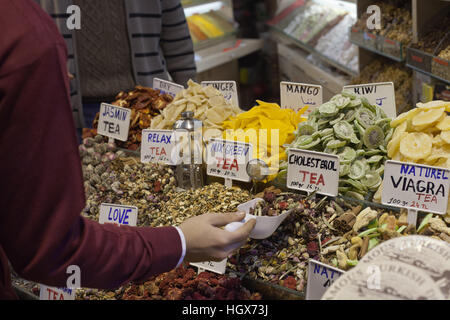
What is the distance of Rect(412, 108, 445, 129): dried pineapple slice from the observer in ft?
5.20

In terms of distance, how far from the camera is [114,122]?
7.53 ft

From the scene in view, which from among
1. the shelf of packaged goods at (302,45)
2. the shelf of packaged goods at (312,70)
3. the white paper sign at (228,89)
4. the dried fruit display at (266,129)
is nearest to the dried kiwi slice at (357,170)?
the dried fruit display at (266,129)

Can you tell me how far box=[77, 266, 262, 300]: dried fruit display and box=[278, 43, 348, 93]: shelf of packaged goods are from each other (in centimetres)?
275

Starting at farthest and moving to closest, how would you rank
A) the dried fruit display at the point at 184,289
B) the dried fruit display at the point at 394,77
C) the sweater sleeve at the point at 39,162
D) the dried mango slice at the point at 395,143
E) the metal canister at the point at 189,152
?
the dried fruit display at the point at 394,77 → the metal canister at the point at 189,152 → the dried mango slice at the point at 395,143 → the dried fruit display at the point at 184,289 → the sweater sleeve at the point at 39,162

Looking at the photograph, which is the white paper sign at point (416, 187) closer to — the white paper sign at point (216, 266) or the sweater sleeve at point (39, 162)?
the white paper sign at point (216, 266)

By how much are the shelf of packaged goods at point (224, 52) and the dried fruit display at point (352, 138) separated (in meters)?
3.21

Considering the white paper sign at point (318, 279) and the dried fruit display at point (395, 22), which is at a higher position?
the dried fruit display at point (395, 22)

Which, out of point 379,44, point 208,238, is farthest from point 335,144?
point 379,44

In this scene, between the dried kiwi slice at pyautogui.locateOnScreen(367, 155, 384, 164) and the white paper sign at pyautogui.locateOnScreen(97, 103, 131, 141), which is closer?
the dried kiwi slice at pyautogui.locateOnScreen(367, 155, 384, 164)

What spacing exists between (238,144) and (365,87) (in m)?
0.64

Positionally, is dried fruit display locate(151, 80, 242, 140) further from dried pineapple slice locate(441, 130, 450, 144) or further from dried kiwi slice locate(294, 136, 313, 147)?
dried pineapple slice locate(441, 130, 450, 144)

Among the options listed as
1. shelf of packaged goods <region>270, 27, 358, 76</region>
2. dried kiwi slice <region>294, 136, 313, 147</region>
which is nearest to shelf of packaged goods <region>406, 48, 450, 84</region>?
shelf of packaged goods <region>270, 27, 358, 76</region>

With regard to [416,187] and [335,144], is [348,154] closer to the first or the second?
[335,144]

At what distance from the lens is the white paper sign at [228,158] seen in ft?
5.76
